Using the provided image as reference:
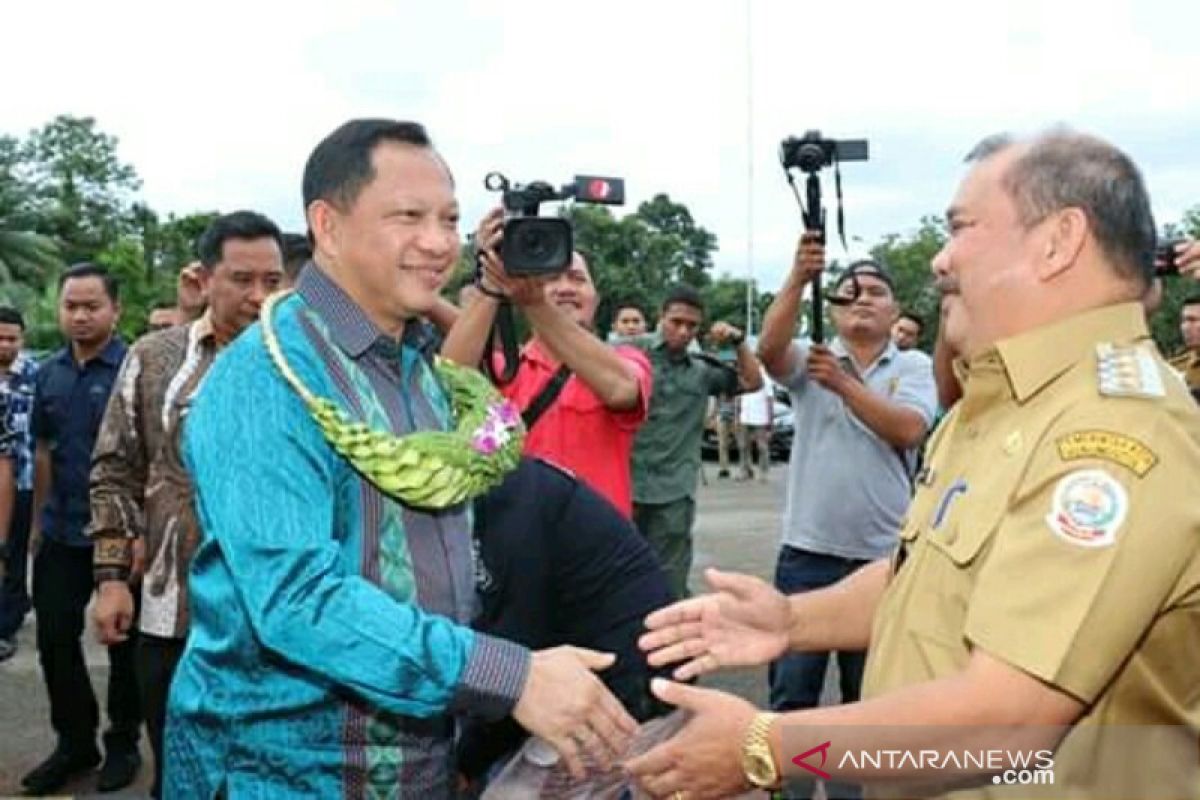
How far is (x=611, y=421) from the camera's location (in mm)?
4473

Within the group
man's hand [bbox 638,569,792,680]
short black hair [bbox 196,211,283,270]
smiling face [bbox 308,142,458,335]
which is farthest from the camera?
short black hair [bbox 196,211,283,270]

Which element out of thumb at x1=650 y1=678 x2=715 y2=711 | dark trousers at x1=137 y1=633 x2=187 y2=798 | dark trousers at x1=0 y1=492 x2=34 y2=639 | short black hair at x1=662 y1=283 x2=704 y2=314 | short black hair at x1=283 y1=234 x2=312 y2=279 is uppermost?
short black hair at x1=283 y1=234 x2=312 y2=279

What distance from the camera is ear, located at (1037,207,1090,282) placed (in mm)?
1936

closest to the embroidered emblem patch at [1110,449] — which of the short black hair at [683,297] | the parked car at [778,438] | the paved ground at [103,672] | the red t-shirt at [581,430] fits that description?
the red t-shirt at [581,430]

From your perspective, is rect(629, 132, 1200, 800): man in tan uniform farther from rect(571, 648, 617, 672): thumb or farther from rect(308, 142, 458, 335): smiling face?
rect(308, 142, 458, 335): smiling face

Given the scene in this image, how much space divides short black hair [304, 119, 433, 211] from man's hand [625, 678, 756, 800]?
95 cm

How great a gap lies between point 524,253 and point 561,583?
1311 millimetres

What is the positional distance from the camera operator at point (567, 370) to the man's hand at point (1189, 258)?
1.67 m

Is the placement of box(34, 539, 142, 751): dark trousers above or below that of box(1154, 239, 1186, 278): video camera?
below

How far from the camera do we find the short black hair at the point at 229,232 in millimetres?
3893

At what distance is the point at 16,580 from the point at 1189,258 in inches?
246

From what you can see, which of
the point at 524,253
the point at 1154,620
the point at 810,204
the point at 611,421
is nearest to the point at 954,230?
the point at 1154,620

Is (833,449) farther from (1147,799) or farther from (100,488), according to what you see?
(1147,799)

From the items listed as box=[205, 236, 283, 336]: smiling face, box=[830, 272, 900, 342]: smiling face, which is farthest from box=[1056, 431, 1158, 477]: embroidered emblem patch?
box=[830, 272, 900, 342]: smiling face
